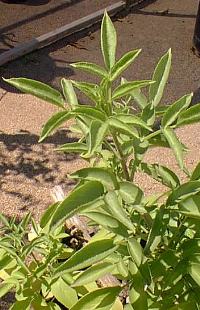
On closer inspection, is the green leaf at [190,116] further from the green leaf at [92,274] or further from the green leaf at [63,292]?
the green leaf at [63,292]

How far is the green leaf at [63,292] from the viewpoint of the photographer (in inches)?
80.7

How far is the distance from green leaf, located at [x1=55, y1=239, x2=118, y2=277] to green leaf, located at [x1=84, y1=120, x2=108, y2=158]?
31cm

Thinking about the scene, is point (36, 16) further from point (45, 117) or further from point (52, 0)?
point (45, 117)

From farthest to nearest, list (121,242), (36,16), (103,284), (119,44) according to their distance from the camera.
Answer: (36,16), (119,44), (103,284), (121,242)

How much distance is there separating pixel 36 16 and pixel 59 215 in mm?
5754

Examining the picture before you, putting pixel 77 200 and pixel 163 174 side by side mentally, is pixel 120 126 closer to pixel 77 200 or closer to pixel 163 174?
pixel 77 200

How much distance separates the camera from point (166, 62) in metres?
1.67

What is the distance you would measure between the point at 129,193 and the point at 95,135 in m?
0.23

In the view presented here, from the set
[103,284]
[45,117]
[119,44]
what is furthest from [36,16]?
[103,284]

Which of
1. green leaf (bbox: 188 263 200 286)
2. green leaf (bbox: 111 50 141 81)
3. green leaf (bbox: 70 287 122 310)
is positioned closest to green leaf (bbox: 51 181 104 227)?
green leaf (bbox: 111 50 141 81)

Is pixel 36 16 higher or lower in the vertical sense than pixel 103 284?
higher

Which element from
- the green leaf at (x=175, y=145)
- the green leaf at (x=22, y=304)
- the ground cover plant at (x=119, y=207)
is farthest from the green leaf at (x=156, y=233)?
the green leaf at (x=22, y=304)

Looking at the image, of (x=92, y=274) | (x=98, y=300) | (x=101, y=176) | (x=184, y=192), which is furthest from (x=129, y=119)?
(x=98, y=300)

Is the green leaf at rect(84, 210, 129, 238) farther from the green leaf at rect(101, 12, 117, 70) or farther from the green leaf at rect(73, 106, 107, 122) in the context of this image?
the green leaf at rect(101, 12, 117, 70)
